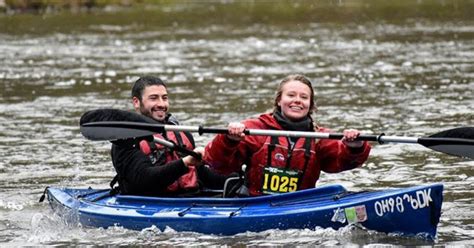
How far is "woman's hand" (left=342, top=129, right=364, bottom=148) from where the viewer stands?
25.7 feet

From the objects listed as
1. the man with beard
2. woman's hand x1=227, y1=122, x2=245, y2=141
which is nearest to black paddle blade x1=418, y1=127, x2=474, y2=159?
woman's hand x1=227, y1=122, x2=245, y2=141

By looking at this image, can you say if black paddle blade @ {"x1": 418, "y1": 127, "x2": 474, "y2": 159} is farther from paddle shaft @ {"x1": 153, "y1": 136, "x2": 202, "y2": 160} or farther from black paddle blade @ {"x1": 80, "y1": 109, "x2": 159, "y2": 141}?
black paddle blade @ {"x1": 80, "y1": 109, "x2": 159, "y2": 141}

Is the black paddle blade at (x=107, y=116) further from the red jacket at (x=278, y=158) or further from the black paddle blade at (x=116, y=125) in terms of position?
the red jacket at (x=278, y=158)

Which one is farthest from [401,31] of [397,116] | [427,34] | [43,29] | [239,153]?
[239,153]

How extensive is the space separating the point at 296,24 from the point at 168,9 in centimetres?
1314

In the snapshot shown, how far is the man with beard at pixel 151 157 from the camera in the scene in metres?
8.35

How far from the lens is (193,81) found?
18.9 m

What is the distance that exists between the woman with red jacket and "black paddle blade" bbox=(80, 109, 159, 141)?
0.54 m

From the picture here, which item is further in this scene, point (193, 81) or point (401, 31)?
point (401, 31)

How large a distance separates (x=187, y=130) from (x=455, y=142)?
1949mm

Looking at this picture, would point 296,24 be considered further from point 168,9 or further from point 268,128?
point 268,128

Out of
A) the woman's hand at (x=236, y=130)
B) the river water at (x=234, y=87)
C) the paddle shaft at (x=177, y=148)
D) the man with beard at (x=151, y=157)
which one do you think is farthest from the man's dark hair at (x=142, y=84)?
the river water at (x=234, y=87)

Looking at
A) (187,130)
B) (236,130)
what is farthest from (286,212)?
(187,130)

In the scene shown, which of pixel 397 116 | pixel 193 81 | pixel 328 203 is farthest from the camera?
pixel 193 81
